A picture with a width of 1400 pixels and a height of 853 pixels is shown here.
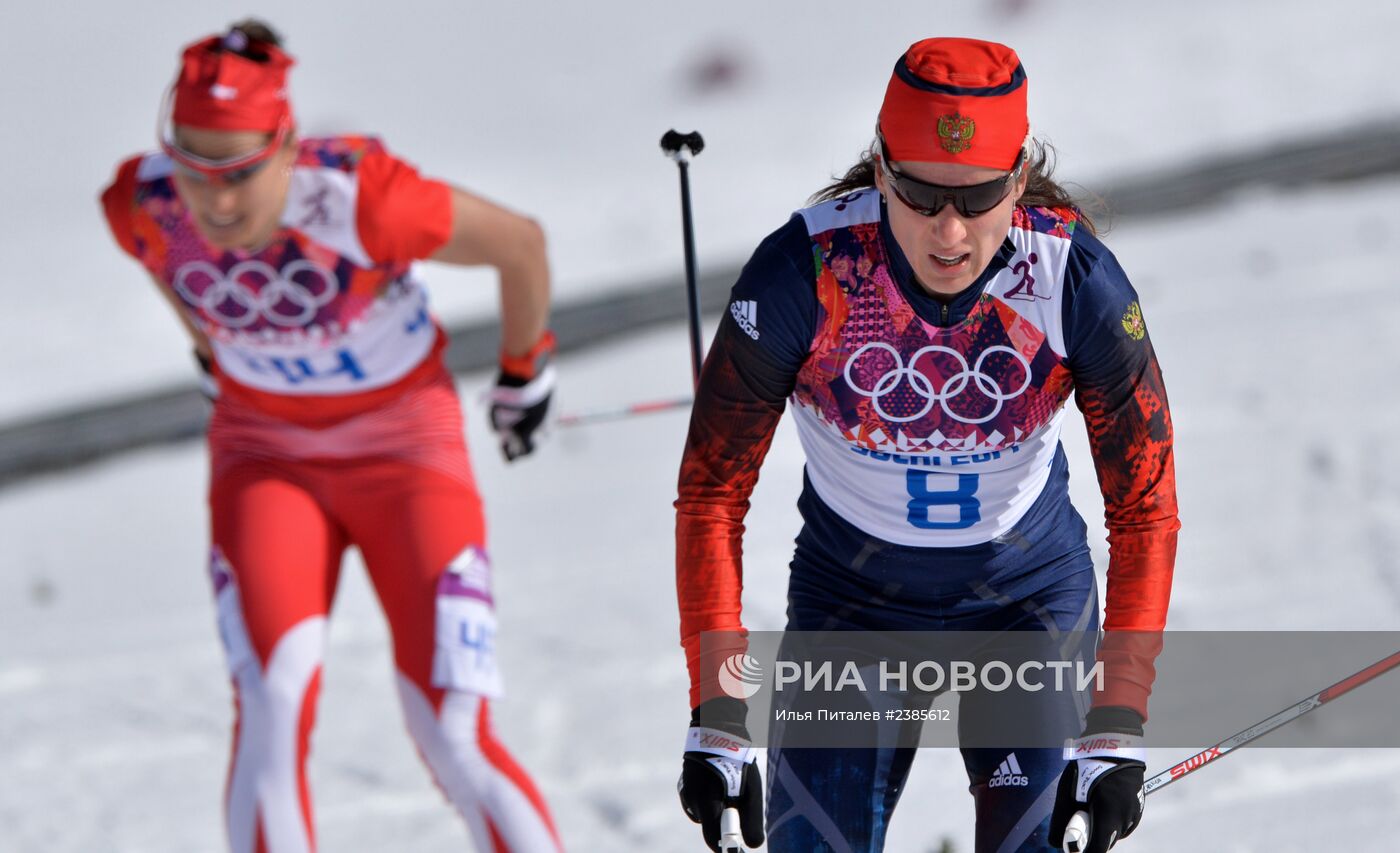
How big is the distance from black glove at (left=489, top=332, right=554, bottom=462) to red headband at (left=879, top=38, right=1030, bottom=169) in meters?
1.98

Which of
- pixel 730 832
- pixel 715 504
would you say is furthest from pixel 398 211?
pixel 730 832

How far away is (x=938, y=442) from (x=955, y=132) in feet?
2.24

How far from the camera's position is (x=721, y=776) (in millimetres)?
3289

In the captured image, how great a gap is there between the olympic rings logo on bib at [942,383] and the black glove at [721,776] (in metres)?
0.69

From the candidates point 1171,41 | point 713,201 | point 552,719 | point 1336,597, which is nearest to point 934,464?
point 552,719

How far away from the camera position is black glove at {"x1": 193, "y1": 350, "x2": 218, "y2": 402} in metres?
4.73

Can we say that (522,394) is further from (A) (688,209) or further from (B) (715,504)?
(B) (715,504)

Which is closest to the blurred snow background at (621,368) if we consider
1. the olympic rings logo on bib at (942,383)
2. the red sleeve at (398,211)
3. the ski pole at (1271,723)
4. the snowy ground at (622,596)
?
the snowy ground at (622,596)

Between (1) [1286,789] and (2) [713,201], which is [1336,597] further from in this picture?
(2) [713,201]

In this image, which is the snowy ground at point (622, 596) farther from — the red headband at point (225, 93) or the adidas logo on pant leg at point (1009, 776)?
the red headband at point (225, 93)

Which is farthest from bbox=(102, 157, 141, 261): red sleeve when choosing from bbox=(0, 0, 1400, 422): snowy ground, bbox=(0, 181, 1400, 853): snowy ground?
bbox=(0, 0, 1400, 422): snowy ground

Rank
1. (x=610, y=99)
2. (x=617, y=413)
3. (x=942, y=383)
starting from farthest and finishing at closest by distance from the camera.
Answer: (x=610, y=99) < (x=617, y=413) < (x=942, y=383)

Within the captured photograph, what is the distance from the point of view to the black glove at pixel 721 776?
3.29 meters

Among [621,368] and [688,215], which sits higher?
[688,215]
